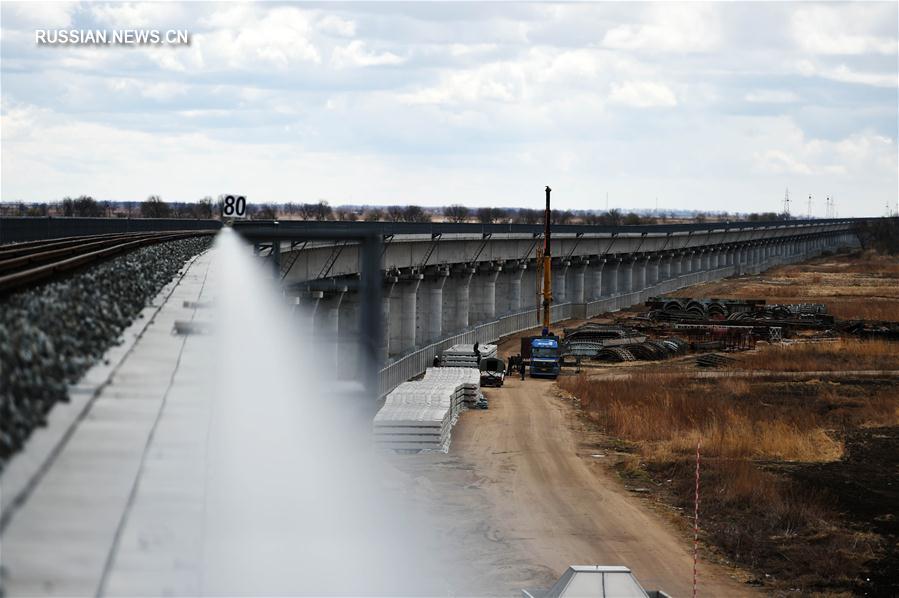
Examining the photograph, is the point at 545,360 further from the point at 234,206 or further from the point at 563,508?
the point at 563,508

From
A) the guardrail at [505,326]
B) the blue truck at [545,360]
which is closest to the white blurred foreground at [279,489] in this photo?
the guardrail at [505,326]

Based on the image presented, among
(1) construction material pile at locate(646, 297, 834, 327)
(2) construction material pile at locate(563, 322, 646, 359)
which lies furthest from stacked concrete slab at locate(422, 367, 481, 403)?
(1) construction material pile at locate(646, 297, 834, 327)

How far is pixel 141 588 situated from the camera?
4.57 m

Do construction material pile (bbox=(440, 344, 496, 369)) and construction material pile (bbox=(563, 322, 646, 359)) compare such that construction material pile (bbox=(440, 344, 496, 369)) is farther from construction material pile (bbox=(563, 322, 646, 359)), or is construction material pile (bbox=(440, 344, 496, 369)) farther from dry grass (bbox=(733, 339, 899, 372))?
dry grass (bbox=(733, 339, 899, 372))

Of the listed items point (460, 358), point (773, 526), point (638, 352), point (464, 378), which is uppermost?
point (464, 378)

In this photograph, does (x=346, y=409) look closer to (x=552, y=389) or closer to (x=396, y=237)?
(x=552, y=389)

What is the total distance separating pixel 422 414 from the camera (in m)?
43.4

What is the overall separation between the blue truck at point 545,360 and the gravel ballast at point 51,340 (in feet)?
177

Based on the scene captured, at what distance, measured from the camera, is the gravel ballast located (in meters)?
6.05

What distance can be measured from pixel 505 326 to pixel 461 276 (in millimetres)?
5497

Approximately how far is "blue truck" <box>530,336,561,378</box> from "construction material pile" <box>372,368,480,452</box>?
1306 cm

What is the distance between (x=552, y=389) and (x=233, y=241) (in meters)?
29.4

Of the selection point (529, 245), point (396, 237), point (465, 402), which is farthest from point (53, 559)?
point (529, 245)

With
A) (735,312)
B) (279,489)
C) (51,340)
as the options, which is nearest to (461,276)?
(735,312)
